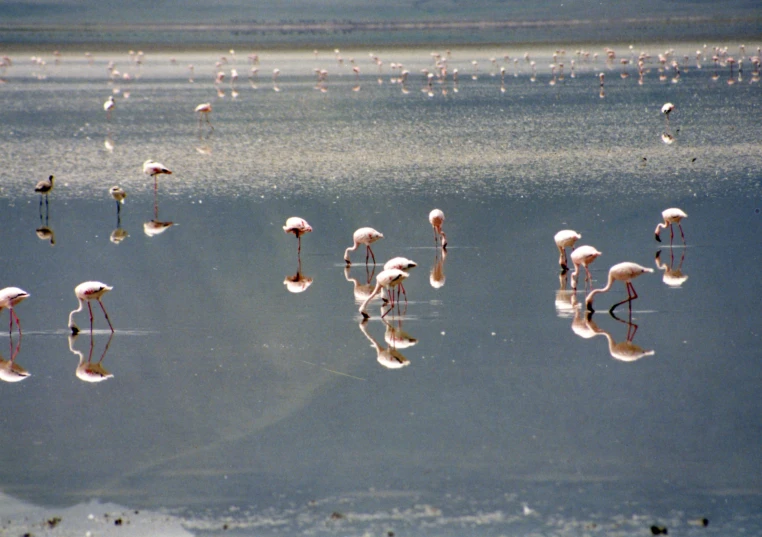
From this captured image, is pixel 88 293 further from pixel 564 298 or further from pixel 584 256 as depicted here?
pixel 584 256

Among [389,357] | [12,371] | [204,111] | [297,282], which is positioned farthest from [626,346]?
[204,111]

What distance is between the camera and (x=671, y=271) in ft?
31.3

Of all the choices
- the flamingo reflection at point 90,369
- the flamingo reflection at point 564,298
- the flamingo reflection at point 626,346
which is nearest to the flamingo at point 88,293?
the flamingo reflection at point 90,369

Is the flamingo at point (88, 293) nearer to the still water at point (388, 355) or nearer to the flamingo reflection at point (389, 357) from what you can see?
the still water at point (388, 355)

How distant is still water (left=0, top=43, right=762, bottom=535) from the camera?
501 cm

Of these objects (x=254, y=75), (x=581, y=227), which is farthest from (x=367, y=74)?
(x=581, y=227)

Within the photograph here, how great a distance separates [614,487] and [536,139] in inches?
646

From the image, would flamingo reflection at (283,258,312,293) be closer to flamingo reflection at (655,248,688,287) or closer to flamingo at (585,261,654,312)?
flamingo at (585,261,654,312)

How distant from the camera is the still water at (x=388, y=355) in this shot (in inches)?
197

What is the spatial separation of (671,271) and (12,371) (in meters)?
5.79

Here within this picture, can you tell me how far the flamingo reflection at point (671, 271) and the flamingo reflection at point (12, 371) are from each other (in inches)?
213

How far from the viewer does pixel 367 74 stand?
55375 mm

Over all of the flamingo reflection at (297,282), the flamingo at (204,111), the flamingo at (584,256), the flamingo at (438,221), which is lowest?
the flamingo reflection at (297,282)

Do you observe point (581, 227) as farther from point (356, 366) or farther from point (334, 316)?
point (356, 366)
